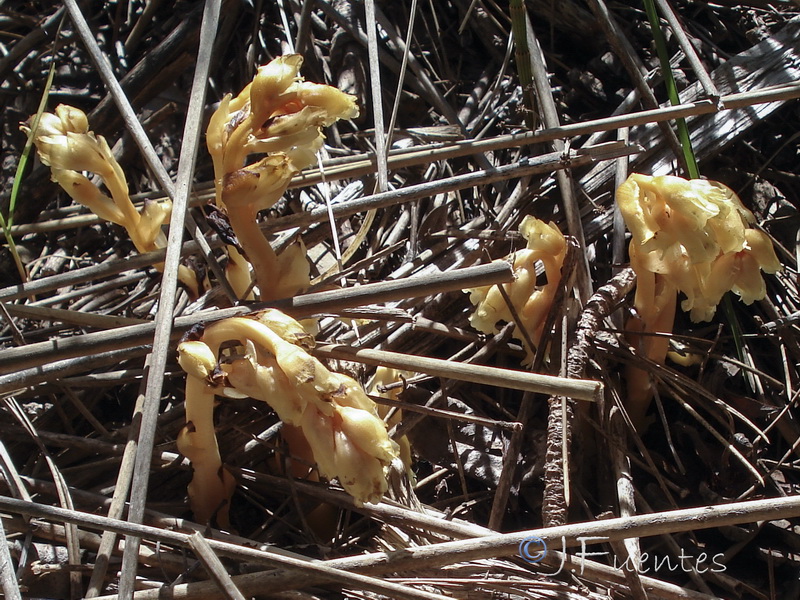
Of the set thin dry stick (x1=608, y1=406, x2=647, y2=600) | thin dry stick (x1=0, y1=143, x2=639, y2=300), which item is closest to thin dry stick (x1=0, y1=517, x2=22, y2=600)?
thin dry stick (x1=0, y1=143, x2=639, y2=300)

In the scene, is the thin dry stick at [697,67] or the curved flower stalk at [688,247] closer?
the curved flower stalk at [688,247]

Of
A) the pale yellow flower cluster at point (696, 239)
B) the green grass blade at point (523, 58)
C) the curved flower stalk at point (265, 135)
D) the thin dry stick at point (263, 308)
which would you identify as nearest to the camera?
the thin dry stick at point (263, 308)

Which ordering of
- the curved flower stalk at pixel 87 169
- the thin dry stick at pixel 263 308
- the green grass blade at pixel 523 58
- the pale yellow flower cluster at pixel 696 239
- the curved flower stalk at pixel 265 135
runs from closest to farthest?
the thin dry stick at pixel 263 308, the curved flower stalk at pixel 265 135, the pale yellow flower cluster at pixel 696 239, the curved flower stalk at pixel 87 169, the green grass blade at pixel 523 58

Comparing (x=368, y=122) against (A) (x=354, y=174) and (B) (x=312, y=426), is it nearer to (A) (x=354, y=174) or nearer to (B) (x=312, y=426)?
(A) (x=354, y=174)

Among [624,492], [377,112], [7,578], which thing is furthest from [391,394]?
[7,578]

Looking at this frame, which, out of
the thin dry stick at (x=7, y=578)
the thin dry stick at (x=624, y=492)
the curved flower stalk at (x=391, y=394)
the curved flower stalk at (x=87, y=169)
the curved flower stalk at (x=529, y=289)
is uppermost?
the curved flower stalk at (x=87, y=169)

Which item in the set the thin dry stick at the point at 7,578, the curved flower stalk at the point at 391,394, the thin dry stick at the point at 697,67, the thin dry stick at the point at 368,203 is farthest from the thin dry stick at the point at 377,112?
the thin dry stick at the point at 7,578

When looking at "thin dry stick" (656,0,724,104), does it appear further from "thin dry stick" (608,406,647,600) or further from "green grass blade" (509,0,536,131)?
"thin dry stick" (608,406,647,600)

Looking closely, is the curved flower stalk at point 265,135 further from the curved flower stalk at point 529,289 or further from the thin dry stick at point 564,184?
the thin dry stick at point 564,184
